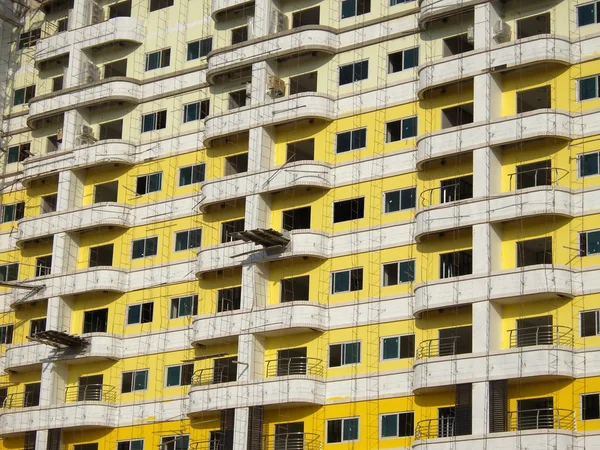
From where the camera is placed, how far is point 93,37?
322 feet

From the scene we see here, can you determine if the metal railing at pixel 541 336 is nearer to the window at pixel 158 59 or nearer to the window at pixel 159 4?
the window at pixel 158 59

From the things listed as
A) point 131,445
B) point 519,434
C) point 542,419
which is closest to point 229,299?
point 131,445

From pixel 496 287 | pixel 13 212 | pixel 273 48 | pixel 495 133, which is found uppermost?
pixel 273 48

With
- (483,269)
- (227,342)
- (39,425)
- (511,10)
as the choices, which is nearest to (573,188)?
(483,269)

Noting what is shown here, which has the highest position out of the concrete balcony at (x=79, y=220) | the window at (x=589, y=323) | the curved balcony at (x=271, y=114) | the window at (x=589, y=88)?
the curved balcony at (x=271, y=114)

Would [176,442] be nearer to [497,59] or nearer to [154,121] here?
[154,121]

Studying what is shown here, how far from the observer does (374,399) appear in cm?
7906

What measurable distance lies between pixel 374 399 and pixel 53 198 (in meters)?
30.4

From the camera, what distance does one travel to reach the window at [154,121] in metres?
94.1

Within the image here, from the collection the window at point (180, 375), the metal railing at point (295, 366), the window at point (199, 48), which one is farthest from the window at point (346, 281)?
the window at point (199, 48)

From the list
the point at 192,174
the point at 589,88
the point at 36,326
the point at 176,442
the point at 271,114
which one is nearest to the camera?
the point at 589,88

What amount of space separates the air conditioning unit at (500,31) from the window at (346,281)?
593 inches

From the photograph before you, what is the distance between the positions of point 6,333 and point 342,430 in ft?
92.3

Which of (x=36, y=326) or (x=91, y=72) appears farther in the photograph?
(x=91, y=72)
